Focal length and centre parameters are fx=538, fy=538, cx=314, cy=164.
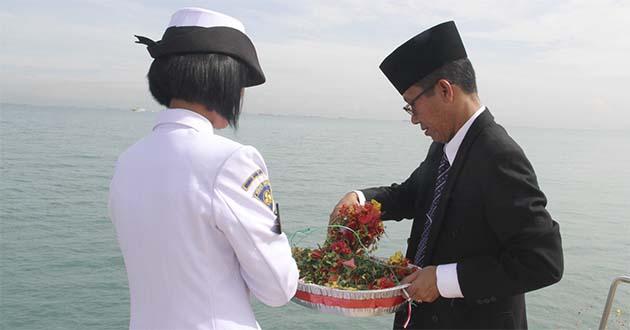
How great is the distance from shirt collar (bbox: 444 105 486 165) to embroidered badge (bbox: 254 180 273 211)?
1024 millimetres

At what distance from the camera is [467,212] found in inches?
89.1

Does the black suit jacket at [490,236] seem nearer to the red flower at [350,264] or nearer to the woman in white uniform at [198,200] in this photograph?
the red flower at [350,264]

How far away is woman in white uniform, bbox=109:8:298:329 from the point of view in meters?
1.63

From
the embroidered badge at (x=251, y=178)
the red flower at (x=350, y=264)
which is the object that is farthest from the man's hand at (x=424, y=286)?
the embroidered badge at (x=251, y=178)

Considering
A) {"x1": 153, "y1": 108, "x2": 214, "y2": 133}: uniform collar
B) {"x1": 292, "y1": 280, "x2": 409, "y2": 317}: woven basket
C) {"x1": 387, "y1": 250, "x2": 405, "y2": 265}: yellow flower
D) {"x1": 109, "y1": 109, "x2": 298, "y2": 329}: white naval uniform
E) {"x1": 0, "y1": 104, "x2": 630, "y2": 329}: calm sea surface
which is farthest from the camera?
{"x1": 0, "y1": 104, "x2": 630, "y2": 329}: calm sea surface

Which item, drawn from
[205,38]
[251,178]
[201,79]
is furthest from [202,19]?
[251,178]

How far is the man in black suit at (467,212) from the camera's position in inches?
81.9

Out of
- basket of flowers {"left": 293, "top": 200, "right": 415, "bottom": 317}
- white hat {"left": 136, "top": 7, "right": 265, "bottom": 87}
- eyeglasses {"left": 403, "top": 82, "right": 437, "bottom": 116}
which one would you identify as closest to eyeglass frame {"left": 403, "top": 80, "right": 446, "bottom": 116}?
eyeglasses {"left": 403, "top": 82, "right": 437, "bottom": 116}

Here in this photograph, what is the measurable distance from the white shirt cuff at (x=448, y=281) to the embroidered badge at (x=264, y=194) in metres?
0.86

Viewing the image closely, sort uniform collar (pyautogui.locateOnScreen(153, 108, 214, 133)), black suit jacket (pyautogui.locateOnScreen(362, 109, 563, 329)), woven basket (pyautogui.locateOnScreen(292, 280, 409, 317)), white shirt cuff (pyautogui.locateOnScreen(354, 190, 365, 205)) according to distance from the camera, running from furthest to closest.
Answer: white shirt cuff (pyautogui.locateOnScreen(354, 190, 365, 205)), woven basket (pyautogui.locateOnScreen(292, 280, 409, 317)), black suit jacket (pyautogui.locateOnScreen(362, 109, 563, 329)), uniform collar (pyautogui.locateOnScreen(153, 108, 214, 133))

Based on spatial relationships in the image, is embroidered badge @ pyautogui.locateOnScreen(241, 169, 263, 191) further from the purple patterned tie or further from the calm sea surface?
the purple patterned tie

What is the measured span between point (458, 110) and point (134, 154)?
138cm

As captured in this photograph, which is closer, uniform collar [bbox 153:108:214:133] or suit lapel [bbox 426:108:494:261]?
uniform collar [bbox 153:108:214:133]

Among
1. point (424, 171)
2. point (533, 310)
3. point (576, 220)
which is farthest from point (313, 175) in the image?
point (424, 171)
